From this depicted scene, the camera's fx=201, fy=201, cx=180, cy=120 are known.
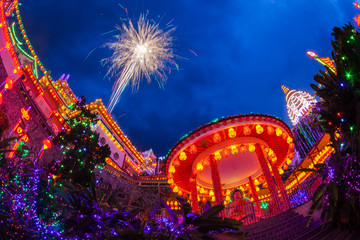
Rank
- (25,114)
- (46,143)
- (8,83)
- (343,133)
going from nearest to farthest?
1. (343,133)
2. (8,83)
3. (25,114)
4. (46,143)

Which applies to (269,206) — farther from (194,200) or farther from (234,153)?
(194,200)

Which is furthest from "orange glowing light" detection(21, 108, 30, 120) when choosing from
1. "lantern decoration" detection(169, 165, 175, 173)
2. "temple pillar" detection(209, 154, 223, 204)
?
"temple pillar" detection(209, 154, 223, 204)

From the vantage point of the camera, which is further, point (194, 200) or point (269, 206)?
point (194, 200)

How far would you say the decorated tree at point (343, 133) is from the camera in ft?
16.2

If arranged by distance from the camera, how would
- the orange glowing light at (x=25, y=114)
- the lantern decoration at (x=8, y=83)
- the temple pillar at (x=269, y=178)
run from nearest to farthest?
the temple pillar at (x=269, y=178) → the lantern decoration at (x=8, y=83) → the orange glowing light at (x=25, y=114)

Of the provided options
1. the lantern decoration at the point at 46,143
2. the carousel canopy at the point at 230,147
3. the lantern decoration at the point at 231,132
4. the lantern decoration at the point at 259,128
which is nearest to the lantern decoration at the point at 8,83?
the lantern decoration at the point at 46,143

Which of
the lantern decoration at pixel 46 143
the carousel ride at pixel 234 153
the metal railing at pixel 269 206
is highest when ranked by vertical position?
the lantern decoration at pixel 46 143

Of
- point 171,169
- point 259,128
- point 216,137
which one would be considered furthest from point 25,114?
point 259,128

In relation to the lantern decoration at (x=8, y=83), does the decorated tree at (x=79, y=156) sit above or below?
below

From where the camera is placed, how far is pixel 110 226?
306cm

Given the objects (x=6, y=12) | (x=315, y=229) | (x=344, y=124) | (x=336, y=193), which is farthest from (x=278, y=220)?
(x=6, y=12)

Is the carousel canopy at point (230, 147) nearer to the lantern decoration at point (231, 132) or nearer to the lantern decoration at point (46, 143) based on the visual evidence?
the lantern decoration at point (231, 132)

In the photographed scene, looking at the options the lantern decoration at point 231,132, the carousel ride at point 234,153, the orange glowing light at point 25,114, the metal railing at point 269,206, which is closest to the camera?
the metal railing at point 269,206

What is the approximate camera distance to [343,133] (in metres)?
5.83
